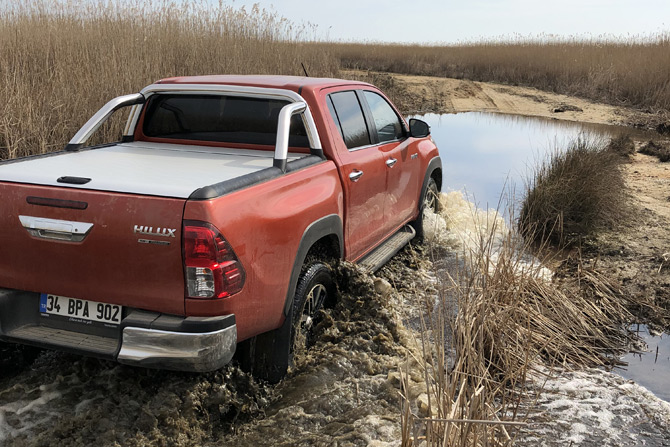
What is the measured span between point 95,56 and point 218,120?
601 centimetres

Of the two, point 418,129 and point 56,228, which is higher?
point 418,129

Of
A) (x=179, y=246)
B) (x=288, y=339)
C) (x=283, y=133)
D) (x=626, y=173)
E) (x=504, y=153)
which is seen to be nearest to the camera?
(x=179, y=246)

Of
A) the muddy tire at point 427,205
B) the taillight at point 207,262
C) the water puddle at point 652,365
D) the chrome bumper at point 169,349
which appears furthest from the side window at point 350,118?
the water puddle at point 652,365

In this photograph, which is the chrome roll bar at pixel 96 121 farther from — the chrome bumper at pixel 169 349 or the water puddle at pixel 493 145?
the water puddle at pixel 493 145

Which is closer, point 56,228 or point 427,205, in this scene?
point 56,228

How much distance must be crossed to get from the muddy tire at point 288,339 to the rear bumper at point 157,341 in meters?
0.48

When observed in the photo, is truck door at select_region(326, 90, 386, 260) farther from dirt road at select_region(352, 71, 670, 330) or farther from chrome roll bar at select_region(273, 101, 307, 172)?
dirt road at select_region(352, 71, 670, 330)

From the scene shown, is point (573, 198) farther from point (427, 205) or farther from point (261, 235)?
point (261, 235)

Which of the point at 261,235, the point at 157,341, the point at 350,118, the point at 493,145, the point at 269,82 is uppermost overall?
the point at 269,82

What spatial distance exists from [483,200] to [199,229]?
7719 millimetres

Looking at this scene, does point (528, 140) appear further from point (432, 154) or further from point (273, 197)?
point (273, 197)

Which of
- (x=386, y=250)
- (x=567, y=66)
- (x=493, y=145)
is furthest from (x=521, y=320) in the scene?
(x=567, y=66)

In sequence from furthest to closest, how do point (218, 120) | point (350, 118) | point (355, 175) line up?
point (350, 118), point (218, 120), point (355, 175)

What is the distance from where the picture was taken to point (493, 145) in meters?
15.7
